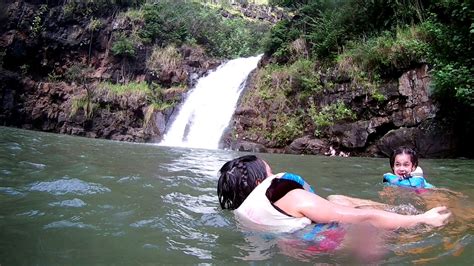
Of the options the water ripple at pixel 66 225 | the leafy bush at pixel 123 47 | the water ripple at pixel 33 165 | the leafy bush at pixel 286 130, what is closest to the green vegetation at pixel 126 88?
the leafy bush at pixel 123 47

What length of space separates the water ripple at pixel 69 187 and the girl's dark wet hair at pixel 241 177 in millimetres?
2001

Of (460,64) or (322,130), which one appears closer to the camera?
(460,64)

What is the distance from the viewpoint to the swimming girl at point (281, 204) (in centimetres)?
230

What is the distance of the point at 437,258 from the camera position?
224 cm

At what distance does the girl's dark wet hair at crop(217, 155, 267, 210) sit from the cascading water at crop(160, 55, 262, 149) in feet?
37.5

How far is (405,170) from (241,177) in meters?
2.90

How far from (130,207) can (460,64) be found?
891 cm

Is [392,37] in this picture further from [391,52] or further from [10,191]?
[10,191]

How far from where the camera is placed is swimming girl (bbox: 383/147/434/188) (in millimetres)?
4461

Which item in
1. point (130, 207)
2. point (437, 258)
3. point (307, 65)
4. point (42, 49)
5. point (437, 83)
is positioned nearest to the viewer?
point (437, 258)

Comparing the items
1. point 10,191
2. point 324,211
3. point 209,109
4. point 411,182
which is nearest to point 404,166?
point 411,182

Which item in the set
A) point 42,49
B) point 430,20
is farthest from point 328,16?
point 42,49

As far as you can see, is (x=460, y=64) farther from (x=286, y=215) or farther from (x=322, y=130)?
(x=286, y=215)

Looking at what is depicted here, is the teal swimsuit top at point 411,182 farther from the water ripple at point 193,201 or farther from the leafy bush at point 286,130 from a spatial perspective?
the leafy bush at point 286,130
